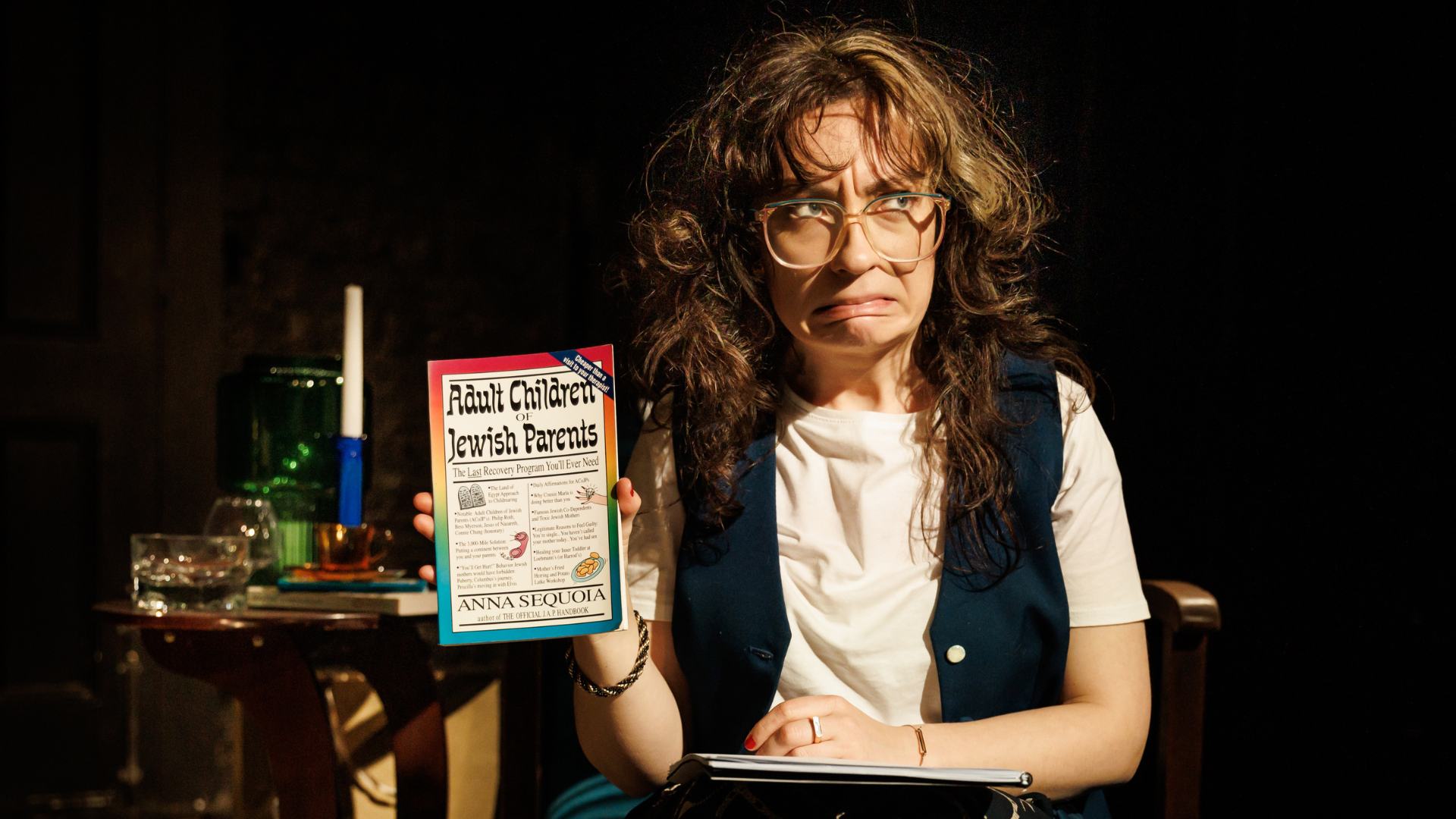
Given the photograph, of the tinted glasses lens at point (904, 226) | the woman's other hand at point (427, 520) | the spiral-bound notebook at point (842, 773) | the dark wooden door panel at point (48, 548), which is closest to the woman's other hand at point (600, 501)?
the woman's other hand at point (427, 520)

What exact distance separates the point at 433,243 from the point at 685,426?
1.95m

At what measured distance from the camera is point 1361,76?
908mm

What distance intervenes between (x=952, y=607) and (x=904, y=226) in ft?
1.22

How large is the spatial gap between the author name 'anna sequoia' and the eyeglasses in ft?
0.88

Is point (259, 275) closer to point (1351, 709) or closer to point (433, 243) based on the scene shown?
point (433, 243)

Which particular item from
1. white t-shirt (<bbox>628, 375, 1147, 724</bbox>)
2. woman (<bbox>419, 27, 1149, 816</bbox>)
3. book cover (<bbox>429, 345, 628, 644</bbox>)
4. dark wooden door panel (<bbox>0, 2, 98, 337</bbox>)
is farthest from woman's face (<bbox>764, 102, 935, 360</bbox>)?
dark wooden door panel (<bbox>0, 2, 98, 337</bbox>)

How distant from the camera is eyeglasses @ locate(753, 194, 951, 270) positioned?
3.27ft

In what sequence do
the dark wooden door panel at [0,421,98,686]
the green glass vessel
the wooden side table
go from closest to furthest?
the wooden side table < the green glass vessel < the dark wooden door panel at [0,421,98,686]

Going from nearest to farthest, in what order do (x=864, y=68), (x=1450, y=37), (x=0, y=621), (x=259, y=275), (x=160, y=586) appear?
(x=1450, y=37) → (x=864, y=68) → (x=160, y=586) → (x=0, y=621) → (x=259, y=275)

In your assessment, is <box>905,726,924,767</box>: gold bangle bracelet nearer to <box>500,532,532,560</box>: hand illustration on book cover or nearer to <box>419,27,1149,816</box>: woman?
<box>419,27,1149,816</box>: woman

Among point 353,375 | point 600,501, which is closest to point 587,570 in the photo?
point 600,501

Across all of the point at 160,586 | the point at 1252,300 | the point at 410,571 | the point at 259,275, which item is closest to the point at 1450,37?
the point at 1252,300

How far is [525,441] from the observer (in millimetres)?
938

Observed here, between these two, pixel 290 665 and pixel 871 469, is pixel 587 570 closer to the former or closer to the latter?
pixel 871 469
